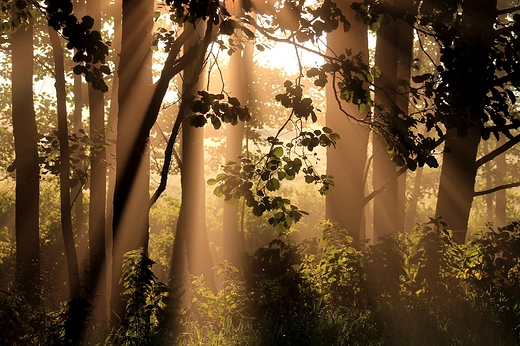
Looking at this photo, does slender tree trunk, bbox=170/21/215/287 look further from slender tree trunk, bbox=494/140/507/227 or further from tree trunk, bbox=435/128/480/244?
slender tree trunk, bbox=494/140/507/227

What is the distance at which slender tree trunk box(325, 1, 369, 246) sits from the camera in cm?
917

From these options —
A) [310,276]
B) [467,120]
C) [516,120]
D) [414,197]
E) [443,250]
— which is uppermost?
[414,197]

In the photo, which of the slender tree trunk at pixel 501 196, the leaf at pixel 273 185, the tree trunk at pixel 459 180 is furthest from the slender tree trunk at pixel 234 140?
the slender tree trunk at pixel 501 196

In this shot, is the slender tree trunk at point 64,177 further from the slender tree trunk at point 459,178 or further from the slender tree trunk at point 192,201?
the slender tree trunk at point 459,178

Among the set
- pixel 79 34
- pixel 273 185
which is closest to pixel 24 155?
pixel 79 34

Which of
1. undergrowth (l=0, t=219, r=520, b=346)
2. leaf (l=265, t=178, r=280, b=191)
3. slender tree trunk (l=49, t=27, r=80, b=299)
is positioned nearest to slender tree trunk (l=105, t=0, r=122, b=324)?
slender tree trunk (l=49, t=27, r=80, b=299)

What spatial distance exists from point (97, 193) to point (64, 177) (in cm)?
211

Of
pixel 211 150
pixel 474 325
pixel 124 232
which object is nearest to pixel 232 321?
pixel 124 232

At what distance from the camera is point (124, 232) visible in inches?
249

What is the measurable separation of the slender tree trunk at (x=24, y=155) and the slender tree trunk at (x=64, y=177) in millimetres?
1772

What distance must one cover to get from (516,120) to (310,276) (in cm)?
289

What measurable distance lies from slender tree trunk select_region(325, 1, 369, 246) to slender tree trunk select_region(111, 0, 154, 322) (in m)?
3.62

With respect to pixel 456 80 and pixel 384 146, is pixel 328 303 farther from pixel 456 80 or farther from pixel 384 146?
pixel 384 146

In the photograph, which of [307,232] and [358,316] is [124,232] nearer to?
[358,316]
